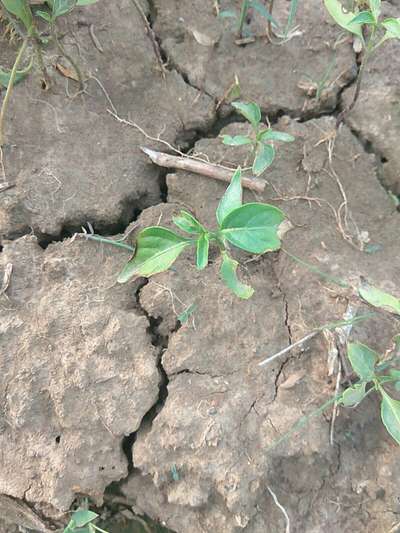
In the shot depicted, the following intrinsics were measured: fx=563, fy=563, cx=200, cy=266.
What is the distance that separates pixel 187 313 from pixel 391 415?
27.8 inches

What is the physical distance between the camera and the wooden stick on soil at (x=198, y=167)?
6.79 ft

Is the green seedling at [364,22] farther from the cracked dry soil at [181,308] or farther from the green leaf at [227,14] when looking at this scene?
the green leaf at [227,14]

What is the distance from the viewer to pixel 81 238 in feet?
6.66

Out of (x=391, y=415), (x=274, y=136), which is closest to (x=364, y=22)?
(x=274, y=136)

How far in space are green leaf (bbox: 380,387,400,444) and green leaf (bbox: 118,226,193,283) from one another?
74cm

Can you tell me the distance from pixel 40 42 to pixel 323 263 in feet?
4.58

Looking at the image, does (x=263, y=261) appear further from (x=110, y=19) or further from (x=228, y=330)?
(x=110, y=19)

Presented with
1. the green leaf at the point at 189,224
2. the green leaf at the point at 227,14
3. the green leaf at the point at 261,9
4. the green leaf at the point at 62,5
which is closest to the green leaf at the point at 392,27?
the green leaf at the point at 261,9

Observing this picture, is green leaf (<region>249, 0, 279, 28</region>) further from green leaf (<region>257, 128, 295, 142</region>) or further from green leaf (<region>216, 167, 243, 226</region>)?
green leaf (<region>216, 167, 243, 226</region>)

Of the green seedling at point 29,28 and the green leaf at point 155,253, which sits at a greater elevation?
the green seedling at point 29,28

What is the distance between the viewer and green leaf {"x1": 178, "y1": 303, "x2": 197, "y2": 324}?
1876 millimetres

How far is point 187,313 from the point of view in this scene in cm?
188

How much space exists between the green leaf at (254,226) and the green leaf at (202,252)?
0.08 metres

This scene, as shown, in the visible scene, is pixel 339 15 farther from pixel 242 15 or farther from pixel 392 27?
pixel 242 15
